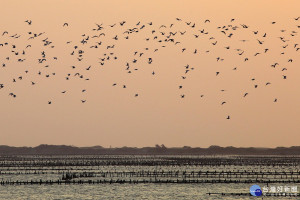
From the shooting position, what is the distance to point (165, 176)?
15062 cm

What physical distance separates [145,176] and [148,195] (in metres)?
41.3

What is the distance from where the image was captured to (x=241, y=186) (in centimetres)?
12056

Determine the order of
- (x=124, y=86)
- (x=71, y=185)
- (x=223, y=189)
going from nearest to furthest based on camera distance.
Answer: (x=124, y=86) → (x=223, y=189) → (x=71, y=185)

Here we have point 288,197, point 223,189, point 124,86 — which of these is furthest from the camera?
point 223,189

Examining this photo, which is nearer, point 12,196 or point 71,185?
A: point 12,196

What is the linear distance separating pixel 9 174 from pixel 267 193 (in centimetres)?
7819

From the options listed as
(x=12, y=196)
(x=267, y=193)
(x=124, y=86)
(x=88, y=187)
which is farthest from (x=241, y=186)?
(x=124, y=86)

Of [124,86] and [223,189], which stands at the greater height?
[124,86]

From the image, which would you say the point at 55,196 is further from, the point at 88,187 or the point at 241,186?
the point at 241,186

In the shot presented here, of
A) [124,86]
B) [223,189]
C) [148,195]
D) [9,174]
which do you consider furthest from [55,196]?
[9,174]

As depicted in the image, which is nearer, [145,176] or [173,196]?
[173,196]

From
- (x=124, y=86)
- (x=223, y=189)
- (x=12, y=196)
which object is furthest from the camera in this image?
(x=223, y=189)

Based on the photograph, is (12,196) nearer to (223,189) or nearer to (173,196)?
(173,196)

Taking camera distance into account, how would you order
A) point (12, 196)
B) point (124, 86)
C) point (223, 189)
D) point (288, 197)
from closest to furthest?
point (124, 86)
point (288, 197)
point (12, 196)
point (223, 189)
